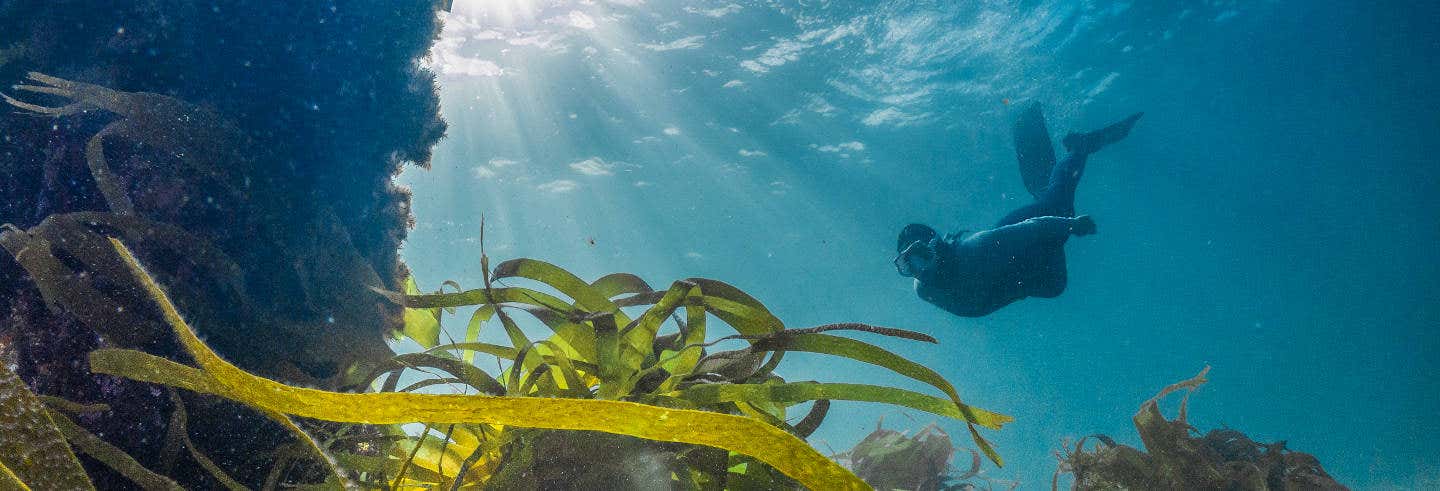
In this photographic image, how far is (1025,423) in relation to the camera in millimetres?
69500

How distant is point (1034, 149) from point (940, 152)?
60.0ft

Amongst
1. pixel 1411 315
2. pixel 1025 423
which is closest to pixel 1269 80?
pixel 1411 315

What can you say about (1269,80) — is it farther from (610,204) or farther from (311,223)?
(311,223)

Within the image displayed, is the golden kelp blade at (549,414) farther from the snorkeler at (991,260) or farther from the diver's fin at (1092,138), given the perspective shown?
the diver's fin at (1092,138)

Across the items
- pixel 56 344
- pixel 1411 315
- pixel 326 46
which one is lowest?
pixel 56 344

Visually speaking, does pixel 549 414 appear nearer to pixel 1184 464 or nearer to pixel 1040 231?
pixel 1184 464

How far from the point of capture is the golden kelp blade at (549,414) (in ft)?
2.73

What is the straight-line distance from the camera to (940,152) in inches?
1071

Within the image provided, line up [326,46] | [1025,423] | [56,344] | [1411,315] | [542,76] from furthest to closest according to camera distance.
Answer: [1025,423]
[1411,315]
[542,76]
[326,46]
[56,344]

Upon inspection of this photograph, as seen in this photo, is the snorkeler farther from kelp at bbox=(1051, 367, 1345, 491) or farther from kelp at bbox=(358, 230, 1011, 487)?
kelp at bbox=(358, 230, 1011, 487)

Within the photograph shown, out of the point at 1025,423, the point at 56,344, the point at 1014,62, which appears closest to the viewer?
the point at 56,344

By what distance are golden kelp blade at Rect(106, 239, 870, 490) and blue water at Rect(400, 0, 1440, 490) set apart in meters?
5.44

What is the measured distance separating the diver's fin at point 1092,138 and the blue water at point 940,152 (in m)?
5.40

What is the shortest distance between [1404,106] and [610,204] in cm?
4542
